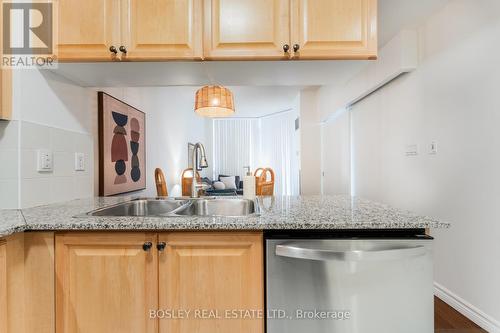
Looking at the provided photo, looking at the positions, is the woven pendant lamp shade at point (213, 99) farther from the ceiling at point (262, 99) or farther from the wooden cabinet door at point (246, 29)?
the ceiling at point (262, 99)

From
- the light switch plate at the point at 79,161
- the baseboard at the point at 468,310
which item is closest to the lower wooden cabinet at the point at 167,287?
the light switch plate at the point at 79,161

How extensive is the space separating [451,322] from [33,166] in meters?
2.75

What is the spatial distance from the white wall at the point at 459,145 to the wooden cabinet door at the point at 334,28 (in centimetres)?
94

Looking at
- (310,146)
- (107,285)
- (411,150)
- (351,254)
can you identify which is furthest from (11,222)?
(310,146)

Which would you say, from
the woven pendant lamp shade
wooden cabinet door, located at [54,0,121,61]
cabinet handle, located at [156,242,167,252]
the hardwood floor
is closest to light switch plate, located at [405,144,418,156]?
the hardwood floor

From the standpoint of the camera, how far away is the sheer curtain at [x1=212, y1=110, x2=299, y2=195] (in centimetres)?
674

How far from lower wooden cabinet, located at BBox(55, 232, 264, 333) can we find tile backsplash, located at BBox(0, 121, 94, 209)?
58 centimetres

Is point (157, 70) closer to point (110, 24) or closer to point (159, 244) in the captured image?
point (110, 24)

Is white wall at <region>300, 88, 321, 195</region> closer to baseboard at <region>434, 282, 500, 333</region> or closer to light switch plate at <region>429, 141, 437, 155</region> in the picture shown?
light switch plate at <region>429, 141, 437, 155</region>

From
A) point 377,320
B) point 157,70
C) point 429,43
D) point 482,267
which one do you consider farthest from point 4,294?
point 429,43

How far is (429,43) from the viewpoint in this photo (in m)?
2.21

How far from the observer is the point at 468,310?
1791 mm

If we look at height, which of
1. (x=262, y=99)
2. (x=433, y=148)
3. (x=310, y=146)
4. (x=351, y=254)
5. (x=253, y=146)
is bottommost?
(x=351, y=254)

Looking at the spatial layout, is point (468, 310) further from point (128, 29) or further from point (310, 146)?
point (310, 146)
